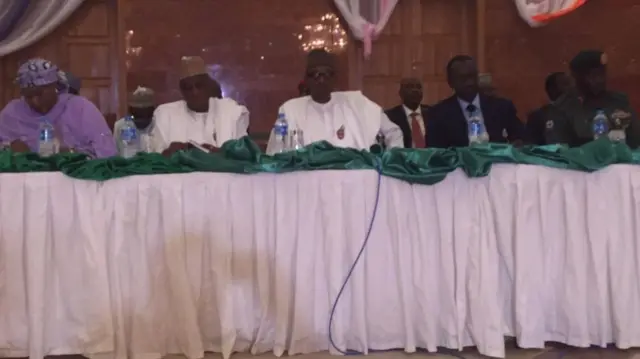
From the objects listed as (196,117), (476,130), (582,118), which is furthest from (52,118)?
(582,118)

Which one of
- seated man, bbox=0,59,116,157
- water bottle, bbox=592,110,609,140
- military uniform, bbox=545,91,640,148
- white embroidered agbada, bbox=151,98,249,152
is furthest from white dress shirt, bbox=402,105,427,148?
seated man, bbox=0,59,116,157

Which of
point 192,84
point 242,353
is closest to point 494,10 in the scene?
point 192,84

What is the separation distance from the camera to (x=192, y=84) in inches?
156

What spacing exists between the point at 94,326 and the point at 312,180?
1.01 m

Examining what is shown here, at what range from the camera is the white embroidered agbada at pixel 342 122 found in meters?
3.74

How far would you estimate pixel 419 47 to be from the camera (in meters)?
6.00

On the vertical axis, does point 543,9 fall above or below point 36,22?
above

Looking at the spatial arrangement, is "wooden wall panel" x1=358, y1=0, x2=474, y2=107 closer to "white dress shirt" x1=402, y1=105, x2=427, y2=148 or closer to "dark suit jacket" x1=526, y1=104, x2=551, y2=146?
"white dress shirt" x1=402, y1=105, x2=427, y2=148

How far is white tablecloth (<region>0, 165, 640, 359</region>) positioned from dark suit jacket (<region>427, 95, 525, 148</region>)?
132 centimetres

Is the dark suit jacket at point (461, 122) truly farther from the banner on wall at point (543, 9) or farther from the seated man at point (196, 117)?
the banner on wall at point (543, 9)

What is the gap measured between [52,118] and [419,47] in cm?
333

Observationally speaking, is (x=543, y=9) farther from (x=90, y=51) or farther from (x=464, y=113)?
(x=90, y=51)

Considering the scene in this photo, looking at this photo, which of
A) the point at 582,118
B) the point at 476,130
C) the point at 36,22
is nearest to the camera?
the point at 476,130

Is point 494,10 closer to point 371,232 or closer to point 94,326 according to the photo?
point 371,232
